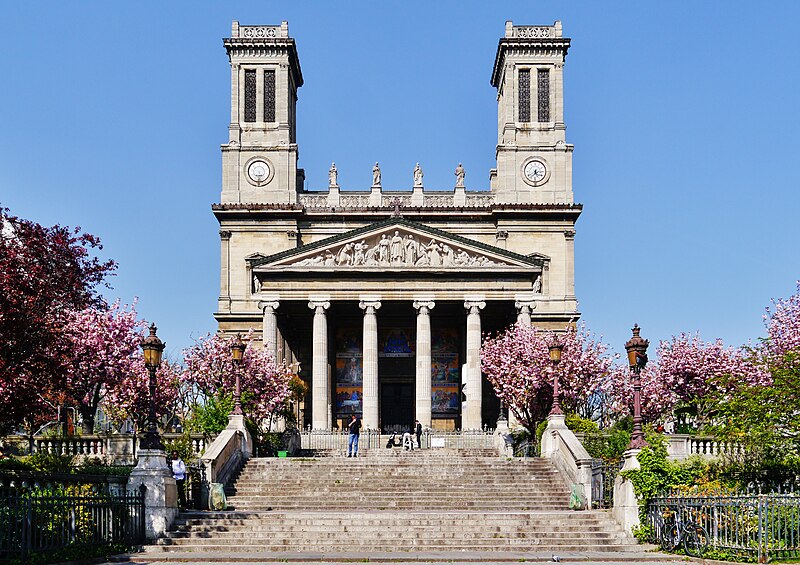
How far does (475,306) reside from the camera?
59750 millimetres

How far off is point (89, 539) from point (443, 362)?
44.0 metres

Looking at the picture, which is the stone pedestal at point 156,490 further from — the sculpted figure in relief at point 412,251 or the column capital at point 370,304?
the sculpted figure in relief at point 412,251

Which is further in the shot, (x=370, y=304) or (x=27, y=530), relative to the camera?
(x=370, y=304)

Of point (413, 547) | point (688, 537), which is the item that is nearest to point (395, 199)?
point (413, 547)

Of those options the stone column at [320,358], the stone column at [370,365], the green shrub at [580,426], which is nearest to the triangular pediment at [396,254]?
the stone column at [320,358]

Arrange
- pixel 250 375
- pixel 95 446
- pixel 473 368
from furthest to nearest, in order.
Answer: pixel 473 368 → pixel 250 375 → pixel 95 446

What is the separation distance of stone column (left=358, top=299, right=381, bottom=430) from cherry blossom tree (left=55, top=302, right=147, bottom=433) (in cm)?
1182

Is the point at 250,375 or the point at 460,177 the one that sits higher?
the point at 460,177

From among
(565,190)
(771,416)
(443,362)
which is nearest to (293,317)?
(443,362)

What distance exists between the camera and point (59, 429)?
52938 millimetres

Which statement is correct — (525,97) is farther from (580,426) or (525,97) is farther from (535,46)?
(580,426)

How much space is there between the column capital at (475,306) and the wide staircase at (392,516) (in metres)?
20.5

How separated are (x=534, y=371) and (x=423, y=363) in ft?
24.1

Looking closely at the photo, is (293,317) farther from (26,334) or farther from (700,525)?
(700,525)
